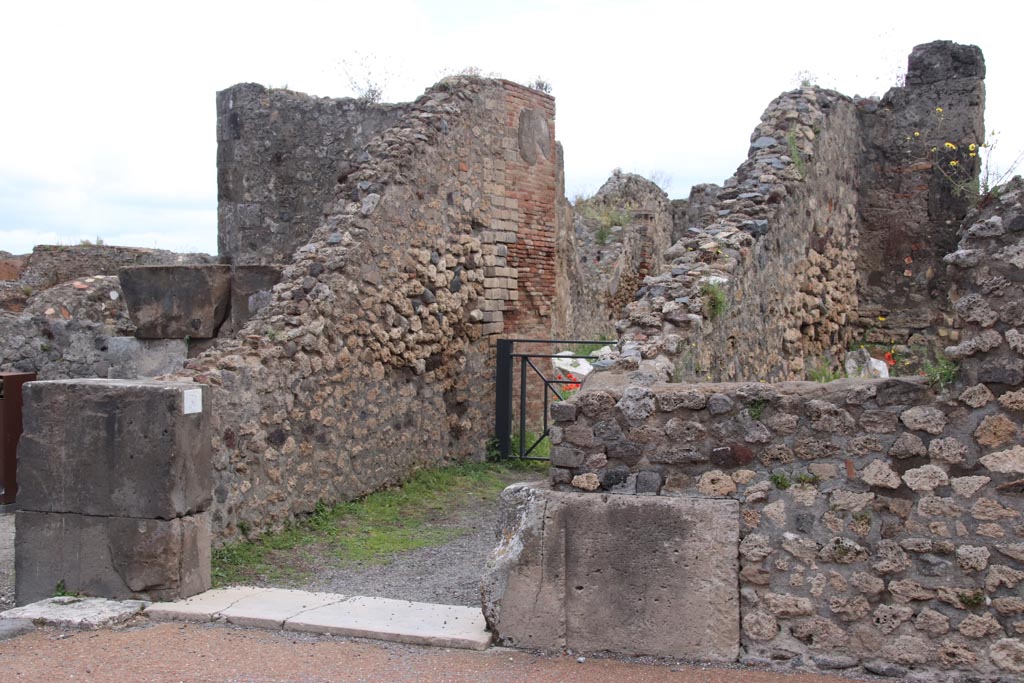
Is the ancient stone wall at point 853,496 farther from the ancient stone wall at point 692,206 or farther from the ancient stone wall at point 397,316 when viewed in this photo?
the ancient stone wall at point 692,206

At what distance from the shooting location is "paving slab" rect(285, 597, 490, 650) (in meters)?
5.11

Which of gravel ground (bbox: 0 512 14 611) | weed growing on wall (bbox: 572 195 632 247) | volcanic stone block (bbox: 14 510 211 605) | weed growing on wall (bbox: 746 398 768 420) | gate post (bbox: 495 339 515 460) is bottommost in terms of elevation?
gravel ground (bbox: 0 512 14 611)

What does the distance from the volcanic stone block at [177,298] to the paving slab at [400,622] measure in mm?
4119

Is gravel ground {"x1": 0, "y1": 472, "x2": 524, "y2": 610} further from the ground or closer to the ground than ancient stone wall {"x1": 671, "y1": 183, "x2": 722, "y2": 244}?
closer to the ground

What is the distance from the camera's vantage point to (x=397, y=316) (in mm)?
9312

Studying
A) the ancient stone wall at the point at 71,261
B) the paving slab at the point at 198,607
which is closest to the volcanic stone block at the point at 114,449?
the paving slab at the point at 198,607

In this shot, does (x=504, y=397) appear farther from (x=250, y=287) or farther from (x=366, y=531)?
(x=366, y=531)

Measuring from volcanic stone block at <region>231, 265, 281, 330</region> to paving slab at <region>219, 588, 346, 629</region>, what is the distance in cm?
351

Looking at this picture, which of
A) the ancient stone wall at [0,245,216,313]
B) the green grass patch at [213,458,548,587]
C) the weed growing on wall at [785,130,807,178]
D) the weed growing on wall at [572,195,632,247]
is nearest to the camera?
the green grass patch at [213,458,548,587]

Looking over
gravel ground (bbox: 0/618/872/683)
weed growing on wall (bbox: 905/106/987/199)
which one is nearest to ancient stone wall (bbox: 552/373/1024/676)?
gravel ground (bbox: 0/618/872/683)

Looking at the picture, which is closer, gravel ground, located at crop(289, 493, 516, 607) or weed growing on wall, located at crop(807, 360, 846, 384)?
gravel ground, located at crop(289, 493, 516, 607)

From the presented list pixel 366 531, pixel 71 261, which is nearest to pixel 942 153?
pixel 366 531

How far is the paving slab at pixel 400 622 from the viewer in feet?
16.8

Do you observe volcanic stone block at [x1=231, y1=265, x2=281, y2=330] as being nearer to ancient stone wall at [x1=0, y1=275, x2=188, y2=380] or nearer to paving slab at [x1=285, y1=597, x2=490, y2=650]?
ancient stone wall at [x1=0, y1=275, x2=188, y2=380]
